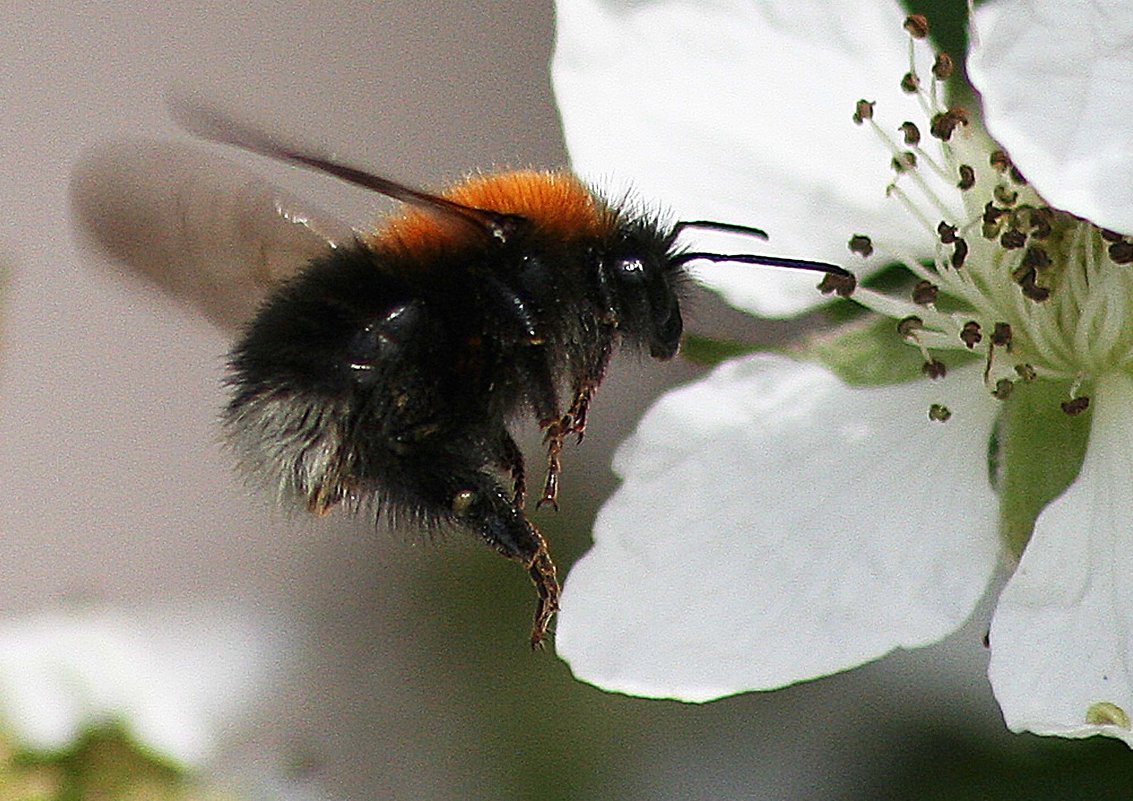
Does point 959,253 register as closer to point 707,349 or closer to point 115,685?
point 707,349

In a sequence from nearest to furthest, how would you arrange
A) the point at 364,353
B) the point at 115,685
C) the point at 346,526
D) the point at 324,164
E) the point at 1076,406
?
the point at 324,164 < the point at 364,353 < the point at 1076,406 < the point at 115,685 < the point at 346,526

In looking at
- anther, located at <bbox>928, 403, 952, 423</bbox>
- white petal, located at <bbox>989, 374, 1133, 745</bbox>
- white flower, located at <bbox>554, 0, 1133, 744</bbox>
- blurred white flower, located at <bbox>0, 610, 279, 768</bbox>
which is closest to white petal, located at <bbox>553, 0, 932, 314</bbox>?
white flower, located at <bbox>554, 0, 1133, 744</bbox>

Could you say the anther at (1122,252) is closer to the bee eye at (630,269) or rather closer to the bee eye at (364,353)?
the bee eye at (630,269)

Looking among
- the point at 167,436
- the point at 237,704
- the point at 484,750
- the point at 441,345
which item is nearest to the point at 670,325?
the point at 441,345

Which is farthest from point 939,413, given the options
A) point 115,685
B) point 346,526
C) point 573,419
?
point 346,526

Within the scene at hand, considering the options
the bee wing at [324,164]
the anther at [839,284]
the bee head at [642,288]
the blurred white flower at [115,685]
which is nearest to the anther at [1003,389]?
the anther at [839,284]

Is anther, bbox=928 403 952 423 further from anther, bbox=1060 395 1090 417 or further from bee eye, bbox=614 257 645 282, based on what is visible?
bee eye, bbox=614 257 645 282

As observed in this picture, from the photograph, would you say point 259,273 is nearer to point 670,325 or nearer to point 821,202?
point 670,325
